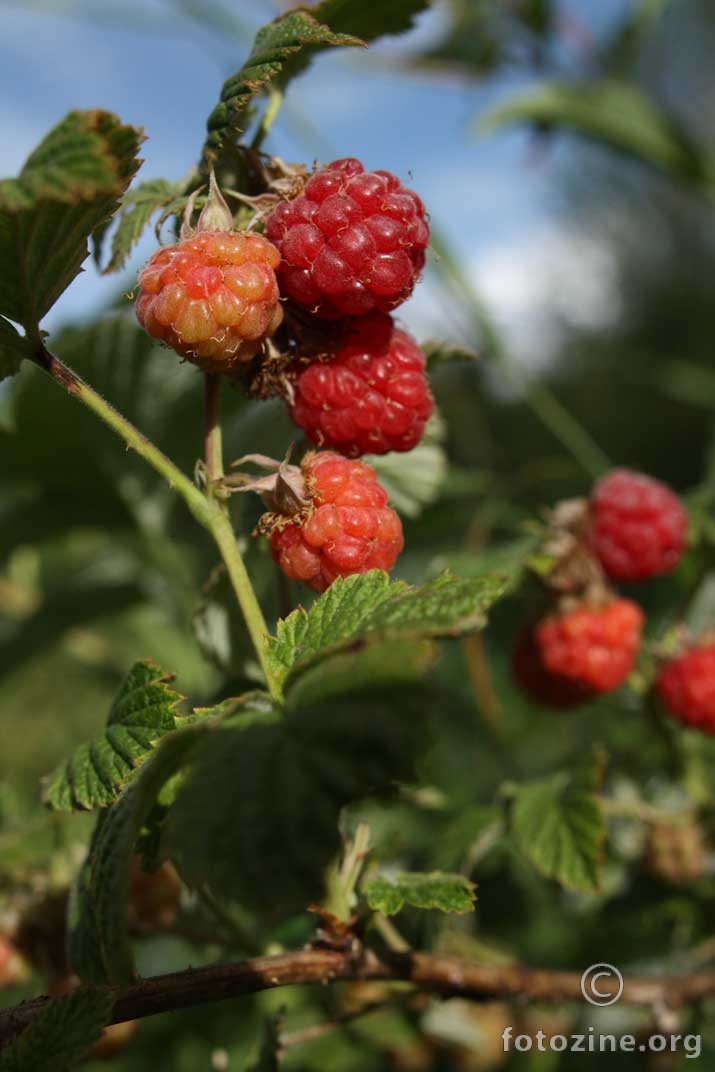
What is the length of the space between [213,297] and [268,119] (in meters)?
0.17

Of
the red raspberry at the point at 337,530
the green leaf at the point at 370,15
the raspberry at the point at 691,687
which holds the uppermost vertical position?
the green leaf at the point at 370,15

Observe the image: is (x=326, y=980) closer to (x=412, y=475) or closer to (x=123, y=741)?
(x=123, y=741)

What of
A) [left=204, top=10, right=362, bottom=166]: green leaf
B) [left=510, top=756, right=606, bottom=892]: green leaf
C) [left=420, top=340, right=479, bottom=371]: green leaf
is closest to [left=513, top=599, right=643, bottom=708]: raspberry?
[left=510, top=756, right=606, bottom=892]: green leaf

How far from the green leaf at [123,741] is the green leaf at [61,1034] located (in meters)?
0.09

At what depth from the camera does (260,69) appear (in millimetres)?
539

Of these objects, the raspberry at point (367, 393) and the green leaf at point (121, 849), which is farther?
the raspberry at point (367, 393)

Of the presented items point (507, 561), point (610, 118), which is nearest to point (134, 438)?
point (507, 561)

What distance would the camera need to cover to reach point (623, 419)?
351 inches

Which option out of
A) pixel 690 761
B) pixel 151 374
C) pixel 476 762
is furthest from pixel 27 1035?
pixel 476 762

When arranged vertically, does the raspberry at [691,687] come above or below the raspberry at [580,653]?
below

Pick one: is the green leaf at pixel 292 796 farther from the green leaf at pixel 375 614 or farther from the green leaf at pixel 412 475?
the green leaf at pixel 412 475

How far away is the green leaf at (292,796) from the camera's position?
382 mm

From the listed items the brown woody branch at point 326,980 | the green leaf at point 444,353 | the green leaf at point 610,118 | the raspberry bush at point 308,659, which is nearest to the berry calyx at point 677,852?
the raspberry bush at point 308,659

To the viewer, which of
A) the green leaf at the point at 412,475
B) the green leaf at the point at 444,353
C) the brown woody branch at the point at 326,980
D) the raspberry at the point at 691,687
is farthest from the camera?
the raspberry at the point at 691,687
